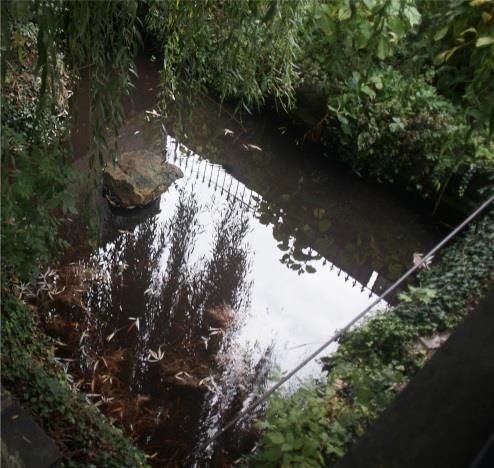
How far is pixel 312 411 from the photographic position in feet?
10.6

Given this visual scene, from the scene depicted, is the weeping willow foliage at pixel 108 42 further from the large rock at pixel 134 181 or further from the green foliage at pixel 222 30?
the large rock at pixel 134 181

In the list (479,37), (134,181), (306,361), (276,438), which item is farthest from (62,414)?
Answer: (134,181)

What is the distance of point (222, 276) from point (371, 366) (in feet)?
4.57

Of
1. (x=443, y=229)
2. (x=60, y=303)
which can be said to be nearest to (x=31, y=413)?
(x=60, y=303)

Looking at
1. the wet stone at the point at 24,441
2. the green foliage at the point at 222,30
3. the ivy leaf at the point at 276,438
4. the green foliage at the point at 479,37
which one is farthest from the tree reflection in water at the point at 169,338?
the green foliage at the point at 479,37

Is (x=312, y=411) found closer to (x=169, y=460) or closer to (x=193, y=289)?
(x=169, y=460)

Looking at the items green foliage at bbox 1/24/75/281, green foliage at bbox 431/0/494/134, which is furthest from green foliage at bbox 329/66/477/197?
green foliage at bbox 431/0/494/134

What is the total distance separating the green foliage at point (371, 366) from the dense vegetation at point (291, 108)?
0.4 inches

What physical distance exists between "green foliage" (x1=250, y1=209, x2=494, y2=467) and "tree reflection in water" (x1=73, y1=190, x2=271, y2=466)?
1.37 ft

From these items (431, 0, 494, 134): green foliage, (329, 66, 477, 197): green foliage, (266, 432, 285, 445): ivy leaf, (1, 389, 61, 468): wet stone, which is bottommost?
(266, 432, 285, 445): ivy leaf

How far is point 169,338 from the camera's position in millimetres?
4090

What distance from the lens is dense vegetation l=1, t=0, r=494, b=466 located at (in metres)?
1.70

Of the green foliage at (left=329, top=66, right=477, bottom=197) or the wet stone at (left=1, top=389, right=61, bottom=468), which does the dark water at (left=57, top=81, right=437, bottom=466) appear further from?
the wet stone at (left=1, top=389, right=61, bottom=468)

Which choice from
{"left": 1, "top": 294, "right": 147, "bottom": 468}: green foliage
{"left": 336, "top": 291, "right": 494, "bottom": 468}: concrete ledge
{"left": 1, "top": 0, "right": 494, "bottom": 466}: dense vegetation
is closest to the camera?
{"left": 336, "top": 291, "right": 494, "bottom": 468}: concrete ledge
